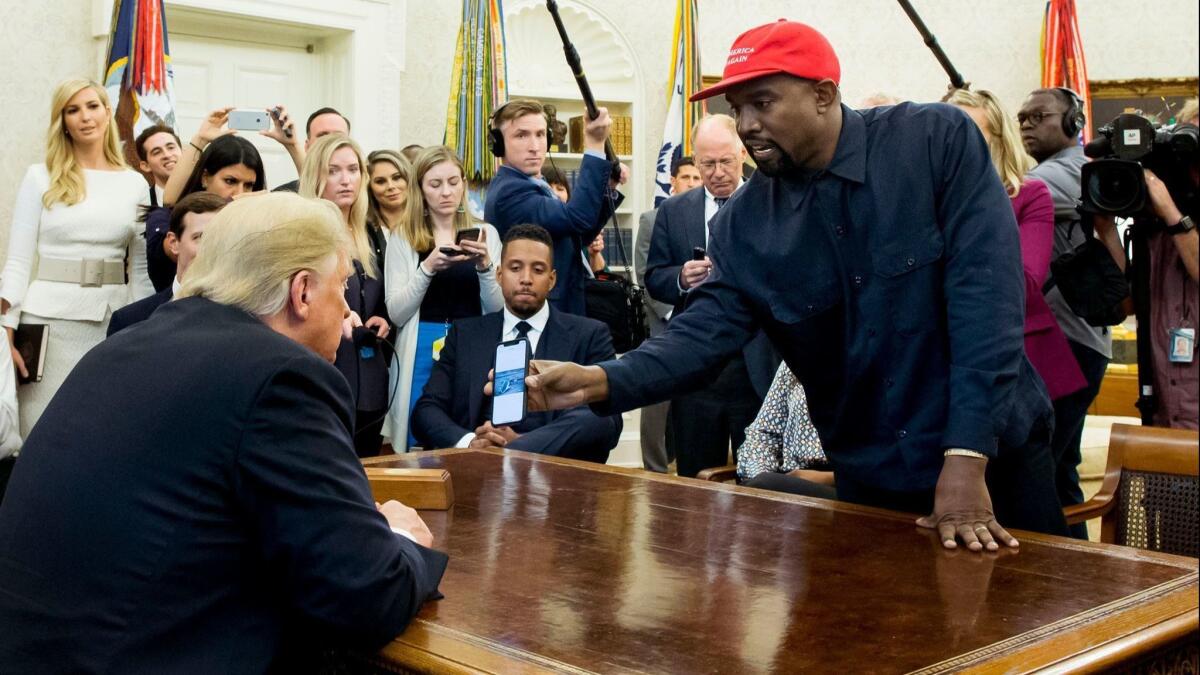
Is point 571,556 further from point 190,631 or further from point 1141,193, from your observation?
point 1141,193

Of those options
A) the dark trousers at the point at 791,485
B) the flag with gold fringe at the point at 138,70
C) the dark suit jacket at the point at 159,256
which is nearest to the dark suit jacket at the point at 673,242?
the dark trousers at the point at 791,485

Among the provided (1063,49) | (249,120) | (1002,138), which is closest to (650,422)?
(249,120)

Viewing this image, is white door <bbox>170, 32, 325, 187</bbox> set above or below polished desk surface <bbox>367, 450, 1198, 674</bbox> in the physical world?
above

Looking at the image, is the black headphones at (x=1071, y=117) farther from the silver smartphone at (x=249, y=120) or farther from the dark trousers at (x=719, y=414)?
the silver smartphone at (x=249, y=120)

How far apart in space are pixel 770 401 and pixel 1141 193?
4.44ft

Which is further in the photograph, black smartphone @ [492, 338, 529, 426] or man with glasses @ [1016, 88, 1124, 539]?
man with glasses @ [1016, 88, 1124, 539]

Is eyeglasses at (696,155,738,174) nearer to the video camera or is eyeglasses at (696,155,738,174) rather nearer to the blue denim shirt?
the video camera

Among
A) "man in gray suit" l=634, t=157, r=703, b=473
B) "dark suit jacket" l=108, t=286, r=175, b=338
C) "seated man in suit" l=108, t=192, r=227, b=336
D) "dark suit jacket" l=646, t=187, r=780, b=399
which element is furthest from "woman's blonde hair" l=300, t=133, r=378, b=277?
"man in gray suit" l=634, t=157, r=703, b=473

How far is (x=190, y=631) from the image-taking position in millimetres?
1531

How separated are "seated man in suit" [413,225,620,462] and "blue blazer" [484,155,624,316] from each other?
0.71 feet

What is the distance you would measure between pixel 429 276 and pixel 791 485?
1414 millimetres

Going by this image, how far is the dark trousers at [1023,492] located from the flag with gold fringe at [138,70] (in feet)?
13.7

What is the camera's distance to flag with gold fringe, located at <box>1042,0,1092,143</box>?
8852 millimetres

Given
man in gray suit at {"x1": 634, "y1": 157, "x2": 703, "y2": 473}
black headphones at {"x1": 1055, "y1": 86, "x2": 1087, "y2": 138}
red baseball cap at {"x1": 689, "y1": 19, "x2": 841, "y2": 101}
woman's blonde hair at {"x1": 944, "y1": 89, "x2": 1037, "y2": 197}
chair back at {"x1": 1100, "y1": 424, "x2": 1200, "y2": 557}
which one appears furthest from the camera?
man in gray suit at {"x1": 634, "y1": 157, "x2": 703, "y2": 473}
